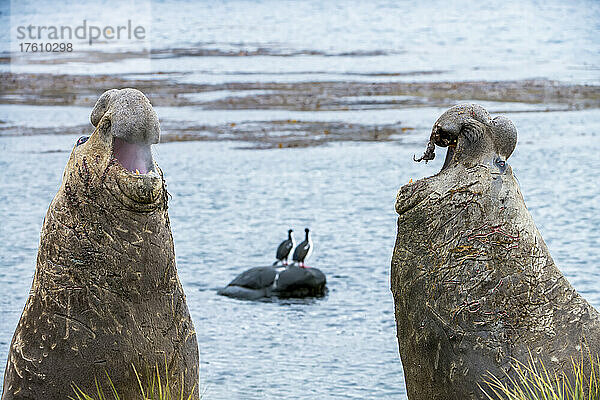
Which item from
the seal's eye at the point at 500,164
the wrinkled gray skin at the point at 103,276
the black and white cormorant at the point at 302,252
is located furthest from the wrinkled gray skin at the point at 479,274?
the black and white cormorant at the point at 302,252

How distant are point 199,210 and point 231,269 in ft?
9.07

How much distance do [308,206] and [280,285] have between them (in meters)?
3.84

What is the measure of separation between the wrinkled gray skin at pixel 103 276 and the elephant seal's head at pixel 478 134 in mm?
1187

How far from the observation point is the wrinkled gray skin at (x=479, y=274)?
414 centimetres

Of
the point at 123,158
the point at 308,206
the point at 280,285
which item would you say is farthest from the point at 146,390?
the point at 308,206

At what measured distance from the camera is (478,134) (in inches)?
166

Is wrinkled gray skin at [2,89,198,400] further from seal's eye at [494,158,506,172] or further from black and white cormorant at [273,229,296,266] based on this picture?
black and white cormorant at [273,229,296,266]

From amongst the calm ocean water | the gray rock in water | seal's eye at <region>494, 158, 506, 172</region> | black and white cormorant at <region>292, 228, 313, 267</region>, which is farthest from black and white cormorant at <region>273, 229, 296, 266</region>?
seal's eye at <region>494, 158, 506, 172</region>

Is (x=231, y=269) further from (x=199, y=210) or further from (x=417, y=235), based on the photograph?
(x=417, y=235)

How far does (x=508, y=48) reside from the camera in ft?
127

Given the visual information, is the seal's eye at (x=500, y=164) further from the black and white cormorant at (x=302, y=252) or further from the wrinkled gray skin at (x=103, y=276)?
the black and white cormorant at (x=302, y=252)

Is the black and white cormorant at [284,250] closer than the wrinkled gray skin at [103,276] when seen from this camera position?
No

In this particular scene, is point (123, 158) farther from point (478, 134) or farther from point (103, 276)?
point (478, 134)

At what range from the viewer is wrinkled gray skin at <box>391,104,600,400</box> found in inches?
163
